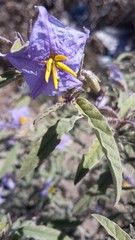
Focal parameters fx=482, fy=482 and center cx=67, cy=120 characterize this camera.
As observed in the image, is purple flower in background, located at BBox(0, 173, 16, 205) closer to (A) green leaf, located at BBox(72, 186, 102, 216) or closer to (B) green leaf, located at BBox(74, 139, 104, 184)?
(A) green leaf, located at BBox(72, 186, 102, 216)

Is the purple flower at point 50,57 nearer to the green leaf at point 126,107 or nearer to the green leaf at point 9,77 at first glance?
the green leaf at point 9,77

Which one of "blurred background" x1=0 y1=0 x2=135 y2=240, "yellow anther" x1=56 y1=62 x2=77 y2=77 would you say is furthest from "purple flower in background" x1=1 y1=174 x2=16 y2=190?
"yellow anther" x1=56 y1=62 x2=77 y2=77

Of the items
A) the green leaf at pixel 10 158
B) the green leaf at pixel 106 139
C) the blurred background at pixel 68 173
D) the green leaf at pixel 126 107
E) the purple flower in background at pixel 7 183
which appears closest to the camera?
the green leaf at pixel 106 139

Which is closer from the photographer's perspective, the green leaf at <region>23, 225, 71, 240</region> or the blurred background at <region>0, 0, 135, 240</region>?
the green leaf at <region>23, 225, 71, 240</region>

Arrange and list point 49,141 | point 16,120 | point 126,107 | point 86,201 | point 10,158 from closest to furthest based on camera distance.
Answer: point 49,141 → point 126,107 → point 86,201 → point 10,158 → point 16,120

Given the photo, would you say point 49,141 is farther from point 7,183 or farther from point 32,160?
point 7,183

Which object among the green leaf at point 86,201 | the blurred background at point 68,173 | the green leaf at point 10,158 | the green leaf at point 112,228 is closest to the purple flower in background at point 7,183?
the blurred background at point 68,173

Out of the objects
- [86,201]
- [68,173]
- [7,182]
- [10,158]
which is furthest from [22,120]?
[86,201]
